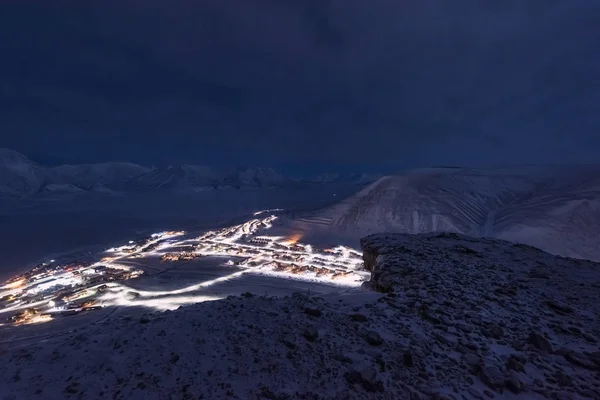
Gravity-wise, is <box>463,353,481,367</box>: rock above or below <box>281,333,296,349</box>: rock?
below

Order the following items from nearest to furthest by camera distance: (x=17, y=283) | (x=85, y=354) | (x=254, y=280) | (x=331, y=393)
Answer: (x=331, y=393), (x=85, y=354), (x=254, y=280), (x=17, y=283)

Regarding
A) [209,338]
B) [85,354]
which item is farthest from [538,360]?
[85,354]

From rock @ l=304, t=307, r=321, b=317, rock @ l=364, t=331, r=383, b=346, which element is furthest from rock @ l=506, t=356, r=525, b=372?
rock @ l=304, t=307, r=321, b=317

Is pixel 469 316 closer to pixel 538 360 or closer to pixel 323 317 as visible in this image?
pixel 538 360

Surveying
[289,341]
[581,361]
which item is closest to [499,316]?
[581,361]

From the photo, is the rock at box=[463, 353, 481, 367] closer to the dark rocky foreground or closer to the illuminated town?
the dark rocky foreground

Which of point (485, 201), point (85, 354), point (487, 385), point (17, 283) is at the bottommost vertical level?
point (17, 283)

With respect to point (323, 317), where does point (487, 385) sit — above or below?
below

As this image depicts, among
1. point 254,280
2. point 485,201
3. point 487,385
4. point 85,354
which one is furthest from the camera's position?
point 485,201

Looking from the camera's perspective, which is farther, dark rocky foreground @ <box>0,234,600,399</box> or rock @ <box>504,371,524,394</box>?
rock @ <box>504,371,524,394</box>
